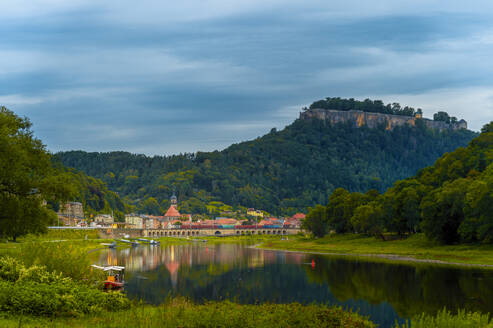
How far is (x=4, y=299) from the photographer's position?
2244 cm

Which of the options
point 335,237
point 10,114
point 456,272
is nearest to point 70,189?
point 10,114

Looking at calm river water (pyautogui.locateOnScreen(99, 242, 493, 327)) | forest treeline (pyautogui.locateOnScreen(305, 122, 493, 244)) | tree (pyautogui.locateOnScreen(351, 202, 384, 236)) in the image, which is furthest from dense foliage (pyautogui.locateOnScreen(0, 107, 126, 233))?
tree (pyautogui.locateOnScreen(351, 202, 384, 236))

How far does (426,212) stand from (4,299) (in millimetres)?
69981

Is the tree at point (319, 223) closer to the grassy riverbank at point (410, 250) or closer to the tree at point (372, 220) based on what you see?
the grassy riverbank at point (410, 250)

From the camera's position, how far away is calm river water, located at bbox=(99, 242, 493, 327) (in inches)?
1581

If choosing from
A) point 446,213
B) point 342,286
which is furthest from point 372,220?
point 342,286

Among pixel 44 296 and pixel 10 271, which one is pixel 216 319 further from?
pixel 10 271

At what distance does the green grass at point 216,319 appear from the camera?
21531 mm

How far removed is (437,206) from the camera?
82562mm

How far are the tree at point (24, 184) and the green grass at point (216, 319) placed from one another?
Result: 19.6m

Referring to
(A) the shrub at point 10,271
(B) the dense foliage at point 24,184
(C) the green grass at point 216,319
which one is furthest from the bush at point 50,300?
(B) the dense foliage at point 24,184

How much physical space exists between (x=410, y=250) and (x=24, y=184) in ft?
197

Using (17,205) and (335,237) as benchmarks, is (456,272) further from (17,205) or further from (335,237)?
(335,237)

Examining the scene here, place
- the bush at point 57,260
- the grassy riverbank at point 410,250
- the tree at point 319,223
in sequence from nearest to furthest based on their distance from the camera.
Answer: the bush at point 57,260
the grassy riverbank at point 410,250
the tree at point 319,223
